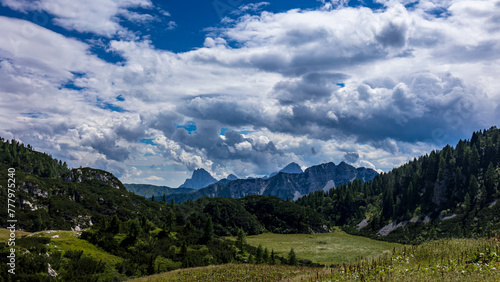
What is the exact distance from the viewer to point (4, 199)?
157 meters

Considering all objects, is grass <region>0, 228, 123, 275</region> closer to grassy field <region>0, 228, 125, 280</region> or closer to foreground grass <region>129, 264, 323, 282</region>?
grassy field <region>0, 228, 125, 280</region>

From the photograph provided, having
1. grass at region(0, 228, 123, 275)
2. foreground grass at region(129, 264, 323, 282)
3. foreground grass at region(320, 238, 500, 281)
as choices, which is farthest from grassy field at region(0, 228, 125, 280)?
foreground grass at region(320, 238, 500, 281)

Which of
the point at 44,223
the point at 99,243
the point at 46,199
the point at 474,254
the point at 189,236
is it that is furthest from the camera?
the point at 46,199

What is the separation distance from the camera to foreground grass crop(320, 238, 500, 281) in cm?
1265

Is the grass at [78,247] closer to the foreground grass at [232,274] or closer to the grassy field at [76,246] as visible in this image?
the grassy field at [76,246]

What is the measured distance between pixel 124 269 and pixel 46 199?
558ft

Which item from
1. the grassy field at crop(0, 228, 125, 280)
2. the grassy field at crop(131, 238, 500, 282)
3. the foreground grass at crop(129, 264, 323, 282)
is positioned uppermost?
the grassy field at crop(131, 238, 500, 282)

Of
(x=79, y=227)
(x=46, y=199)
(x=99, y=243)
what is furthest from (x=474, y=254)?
(x=46, y=199)

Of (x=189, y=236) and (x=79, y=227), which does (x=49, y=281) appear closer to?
(x=189, y=236)

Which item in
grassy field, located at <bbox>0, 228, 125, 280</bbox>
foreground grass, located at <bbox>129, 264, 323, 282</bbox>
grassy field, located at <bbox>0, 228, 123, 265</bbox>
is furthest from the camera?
grassy field, located at <bbox>0, 228, 123, 265</bbox>

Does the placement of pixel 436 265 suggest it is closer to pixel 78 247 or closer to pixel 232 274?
pixel 232 274

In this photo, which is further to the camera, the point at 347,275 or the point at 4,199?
the point at 4,199

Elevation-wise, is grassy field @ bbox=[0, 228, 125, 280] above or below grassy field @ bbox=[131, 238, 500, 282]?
below

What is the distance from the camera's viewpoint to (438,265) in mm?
14633
